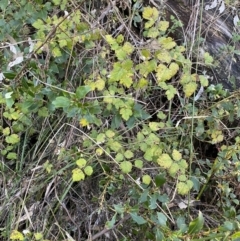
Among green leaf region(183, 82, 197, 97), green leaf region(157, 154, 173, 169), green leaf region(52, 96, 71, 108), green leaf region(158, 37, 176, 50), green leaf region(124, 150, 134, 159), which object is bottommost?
green leaf region(157, 154, 173, 169)

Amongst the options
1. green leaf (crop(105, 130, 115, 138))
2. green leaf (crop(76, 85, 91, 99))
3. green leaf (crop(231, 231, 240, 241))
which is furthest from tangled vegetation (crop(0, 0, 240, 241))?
green leaf (crop(231, 231, 240, 241))

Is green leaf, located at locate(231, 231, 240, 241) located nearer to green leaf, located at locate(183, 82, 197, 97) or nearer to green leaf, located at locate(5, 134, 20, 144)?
green leaf, located at locate(183, 82, 197, 97)

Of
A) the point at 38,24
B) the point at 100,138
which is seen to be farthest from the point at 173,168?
the point at 38,24

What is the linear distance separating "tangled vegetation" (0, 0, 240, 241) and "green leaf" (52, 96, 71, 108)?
0.15 metres

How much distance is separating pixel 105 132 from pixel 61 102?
0.97 feet

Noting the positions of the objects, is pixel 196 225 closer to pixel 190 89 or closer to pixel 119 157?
pixel 119 157

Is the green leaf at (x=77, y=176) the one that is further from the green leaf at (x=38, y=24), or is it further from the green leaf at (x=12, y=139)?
the green leaf at (x=38, y=24)

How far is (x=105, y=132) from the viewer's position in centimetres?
146

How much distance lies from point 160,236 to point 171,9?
1.10 meters

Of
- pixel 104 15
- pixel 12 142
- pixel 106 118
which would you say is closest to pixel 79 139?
pixel 106 118

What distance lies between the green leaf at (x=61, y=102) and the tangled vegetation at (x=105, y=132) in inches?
5.8

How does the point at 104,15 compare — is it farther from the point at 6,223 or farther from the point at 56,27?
the point at 6,223

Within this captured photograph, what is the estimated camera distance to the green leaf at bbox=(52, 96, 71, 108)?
1202 mm

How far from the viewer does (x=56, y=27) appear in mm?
1367
